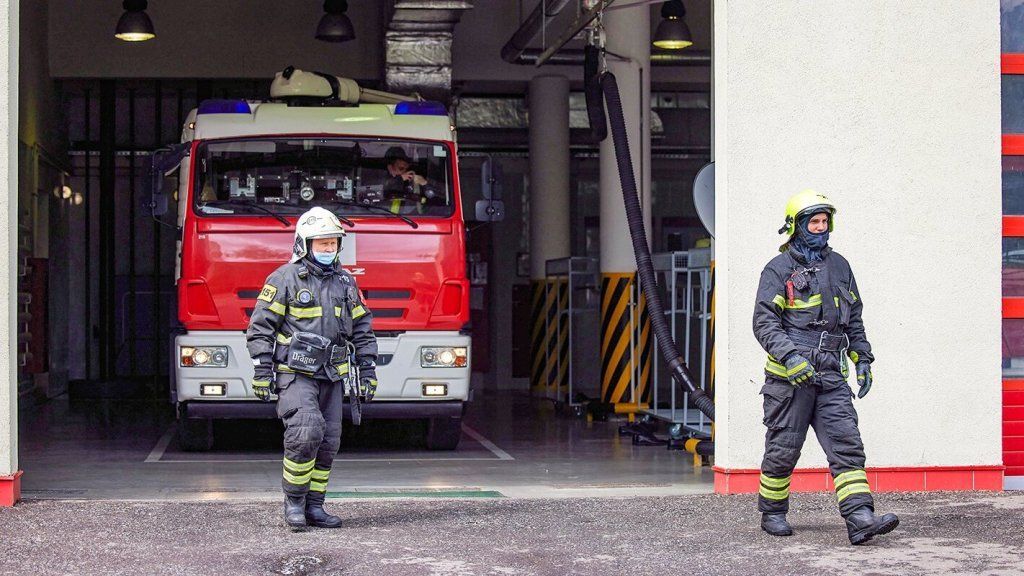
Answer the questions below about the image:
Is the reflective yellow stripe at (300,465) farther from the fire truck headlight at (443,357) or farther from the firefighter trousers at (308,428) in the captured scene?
the fire truck headlight at (443,357)

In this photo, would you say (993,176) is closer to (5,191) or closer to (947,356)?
(947,356)

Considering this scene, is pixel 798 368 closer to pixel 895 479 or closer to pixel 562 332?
pixel 895 479

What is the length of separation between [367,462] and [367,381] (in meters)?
3.90

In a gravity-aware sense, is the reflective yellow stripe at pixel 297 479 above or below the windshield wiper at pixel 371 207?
below

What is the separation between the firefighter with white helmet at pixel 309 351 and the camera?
7531 mm

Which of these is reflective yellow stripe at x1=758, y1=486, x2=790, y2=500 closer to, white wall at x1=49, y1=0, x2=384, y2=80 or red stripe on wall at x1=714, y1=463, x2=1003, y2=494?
red stripe on wall at x1=714, y1=463, x2=1003, y2=494

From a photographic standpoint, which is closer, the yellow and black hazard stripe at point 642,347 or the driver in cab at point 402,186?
the driver in cab at point 402,186

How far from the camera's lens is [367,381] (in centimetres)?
766

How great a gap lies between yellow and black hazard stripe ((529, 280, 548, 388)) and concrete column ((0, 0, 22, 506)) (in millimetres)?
12139

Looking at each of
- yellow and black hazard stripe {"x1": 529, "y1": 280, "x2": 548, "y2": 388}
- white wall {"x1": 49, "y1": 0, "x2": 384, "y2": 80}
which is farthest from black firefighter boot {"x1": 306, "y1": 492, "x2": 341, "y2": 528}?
yellow and black hazard stripe {"x1": 529, "y1": 280, "x2": 548, "y2": 388}

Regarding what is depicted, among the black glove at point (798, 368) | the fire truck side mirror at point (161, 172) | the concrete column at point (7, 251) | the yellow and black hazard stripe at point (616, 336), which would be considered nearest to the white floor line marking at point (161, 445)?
the fire truck side mirror at point (161, 172)

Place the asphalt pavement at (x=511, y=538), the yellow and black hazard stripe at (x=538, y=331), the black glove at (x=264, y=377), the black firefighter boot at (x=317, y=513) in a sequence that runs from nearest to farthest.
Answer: the asphalt pavement at (x=511, y=538) → the black glove at (x=264, y=377) → the black firefighter boot at (x=317, y=513) → the yellow and black hazard stripe at (x=538, y=331)

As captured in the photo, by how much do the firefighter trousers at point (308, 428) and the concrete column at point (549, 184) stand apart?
38.9 feet

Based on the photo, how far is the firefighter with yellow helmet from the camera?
7.25 metres
